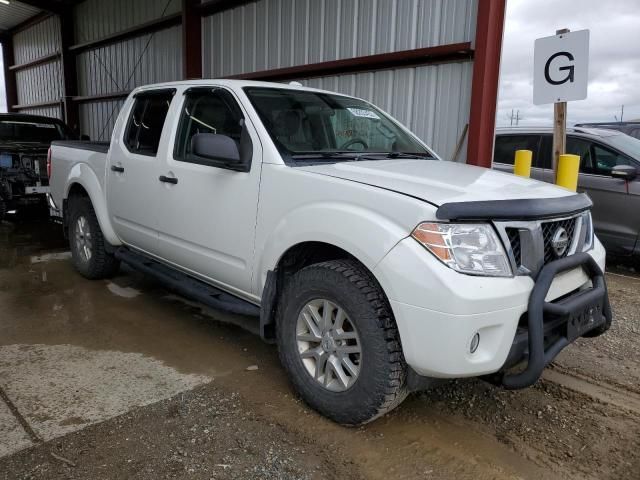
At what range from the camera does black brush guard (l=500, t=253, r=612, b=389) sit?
2.27 metres

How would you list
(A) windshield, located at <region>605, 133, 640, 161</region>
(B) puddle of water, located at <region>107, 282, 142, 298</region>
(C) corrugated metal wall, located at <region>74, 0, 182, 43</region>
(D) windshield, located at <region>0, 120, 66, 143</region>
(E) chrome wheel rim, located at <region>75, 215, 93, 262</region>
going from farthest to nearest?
(C) corrugated metal wall, located at <region>74, 0, 182, 43</region> → (D) windshield, located at <region>0, 120, 66, 143</region> → (A) windshield, located at <region>605, 133, 640, 161</region> → (E) chrome wheel rim, located at <region>75, 215, 93, 262</region> → (B) puddle of water, located at <region>107, 282, 142, 298</region>

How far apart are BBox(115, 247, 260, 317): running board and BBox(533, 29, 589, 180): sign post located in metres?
3.61

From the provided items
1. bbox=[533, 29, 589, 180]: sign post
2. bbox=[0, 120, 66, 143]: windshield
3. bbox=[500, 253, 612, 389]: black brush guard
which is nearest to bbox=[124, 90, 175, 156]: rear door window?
bbox=[500, 253, 612, 389]: black brush guard

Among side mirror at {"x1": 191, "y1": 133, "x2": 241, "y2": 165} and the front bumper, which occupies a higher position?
side mirror at {"x1": 191, "y1": 133, "x2": 241, "y2": 165}

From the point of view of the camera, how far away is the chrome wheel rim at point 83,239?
5164 mm

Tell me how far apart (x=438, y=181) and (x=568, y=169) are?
93.7 inches

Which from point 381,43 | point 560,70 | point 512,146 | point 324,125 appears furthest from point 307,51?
point 324,125

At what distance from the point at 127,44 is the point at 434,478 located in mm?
13777

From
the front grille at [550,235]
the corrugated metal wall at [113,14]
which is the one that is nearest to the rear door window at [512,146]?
the front grille at [550,235]

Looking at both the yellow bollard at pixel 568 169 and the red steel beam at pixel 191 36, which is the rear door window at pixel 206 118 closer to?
the yellow bollard at pixel 568 169

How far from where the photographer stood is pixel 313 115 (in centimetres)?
364

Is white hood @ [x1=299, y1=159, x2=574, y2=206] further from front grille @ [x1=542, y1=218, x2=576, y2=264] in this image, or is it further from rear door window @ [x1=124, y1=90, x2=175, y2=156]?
rear door window @ [x1=124, y1=90, x2=175, y2=156]

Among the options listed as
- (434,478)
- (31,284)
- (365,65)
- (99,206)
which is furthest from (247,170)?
(365,65)

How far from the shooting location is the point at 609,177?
6.17 meters
